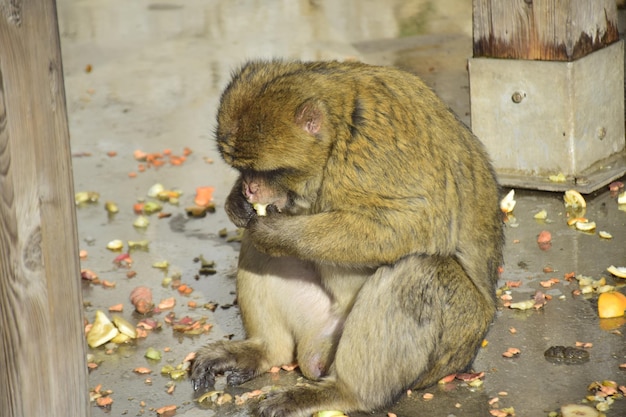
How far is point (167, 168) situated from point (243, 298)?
9.81 feet

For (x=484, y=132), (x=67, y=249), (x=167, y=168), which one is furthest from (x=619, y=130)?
(x=67, y=249)

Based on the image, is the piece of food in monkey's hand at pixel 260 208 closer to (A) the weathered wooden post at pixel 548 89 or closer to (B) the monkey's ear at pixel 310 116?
(B) the monkey's ear at pixel 310 116

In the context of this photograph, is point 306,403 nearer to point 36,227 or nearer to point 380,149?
point 380,149

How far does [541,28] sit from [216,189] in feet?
7.08

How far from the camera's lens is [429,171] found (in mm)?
3783

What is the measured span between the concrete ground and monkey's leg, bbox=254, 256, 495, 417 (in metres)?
0.17

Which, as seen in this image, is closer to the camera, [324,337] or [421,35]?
[324,337]

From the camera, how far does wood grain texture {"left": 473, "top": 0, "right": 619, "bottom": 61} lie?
5992 millimetres

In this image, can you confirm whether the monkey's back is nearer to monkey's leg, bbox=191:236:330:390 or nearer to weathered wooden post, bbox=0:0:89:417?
monkey's leg, bbox=191:236:330:390

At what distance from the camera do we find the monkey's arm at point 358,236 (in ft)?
12.1

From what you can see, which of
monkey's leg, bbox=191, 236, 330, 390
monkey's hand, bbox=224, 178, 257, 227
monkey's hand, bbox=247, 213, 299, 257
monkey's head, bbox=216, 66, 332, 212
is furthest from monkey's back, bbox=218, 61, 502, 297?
monkey's leg, bbox=191, 236, 330, 390

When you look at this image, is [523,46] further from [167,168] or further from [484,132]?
[167,168]

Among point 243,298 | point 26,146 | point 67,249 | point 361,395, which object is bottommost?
point 361,395

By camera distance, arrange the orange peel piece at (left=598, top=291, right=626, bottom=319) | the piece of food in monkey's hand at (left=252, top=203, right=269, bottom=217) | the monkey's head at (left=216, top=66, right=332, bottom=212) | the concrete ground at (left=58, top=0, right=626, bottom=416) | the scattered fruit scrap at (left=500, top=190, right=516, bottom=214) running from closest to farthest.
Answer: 1. the monkey's head at (left=216, top=66, right=332, bottom=212)
2. the piece of food in monkey's hand at (left=252, top=203, right=269, bottom=217)
3. the concrete ground at (left=58, top=0, right=626, bottom=416)
4. the orange peel piece at (left=598, top=291, right=626, bottom=319)
5. the scattered fruit scrap at (left=500, top=190, right=516, bottom=214)
